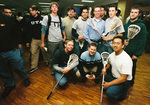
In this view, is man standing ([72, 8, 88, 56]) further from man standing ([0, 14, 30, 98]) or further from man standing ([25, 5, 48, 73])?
man standing ([0, 14, 30, 98])

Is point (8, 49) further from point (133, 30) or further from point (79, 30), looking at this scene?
point (133, 30)

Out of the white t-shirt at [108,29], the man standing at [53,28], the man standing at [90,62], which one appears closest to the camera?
the white t-shirt at [108,29]

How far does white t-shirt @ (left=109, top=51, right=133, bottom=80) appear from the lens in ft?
4.64

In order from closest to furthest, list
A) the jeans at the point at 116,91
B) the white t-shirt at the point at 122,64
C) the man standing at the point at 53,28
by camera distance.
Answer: the white t-shirt at the point at 122,64
the jeans at the point at 116,91
the man standing at the point at 53,28

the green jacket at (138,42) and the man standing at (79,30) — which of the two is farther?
the man standing at (79,30)

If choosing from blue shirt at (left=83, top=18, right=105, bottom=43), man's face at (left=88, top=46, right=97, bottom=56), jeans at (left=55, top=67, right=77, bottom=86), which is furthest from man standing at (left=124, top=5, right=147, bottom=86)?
jeans at (left=55, top=67, right=77, bottom=86)

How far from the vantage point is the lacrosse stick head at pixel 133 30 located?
1656 millimetres

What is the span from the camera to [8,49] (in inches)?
62.3

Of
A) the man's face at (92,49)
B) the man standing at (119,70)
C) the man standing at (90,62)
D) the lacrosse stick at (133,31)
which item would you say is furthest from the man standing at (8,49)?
the lacrosse stick at (133,31)

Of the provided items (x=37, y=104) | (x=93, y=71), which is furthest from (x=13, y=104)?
(x=93, y=71)

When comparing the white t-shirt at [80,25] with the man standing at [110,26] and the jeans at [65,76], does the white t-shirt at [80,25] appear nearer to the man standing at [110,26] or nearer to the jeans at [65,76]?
the man standing at [110,26]

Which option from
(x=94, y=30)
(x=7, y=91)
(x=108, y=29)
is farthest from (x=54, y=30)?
(x=7, y=91)

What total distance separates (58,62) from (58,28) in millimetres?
812

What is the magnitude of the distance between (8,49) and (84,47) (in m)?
1.57
